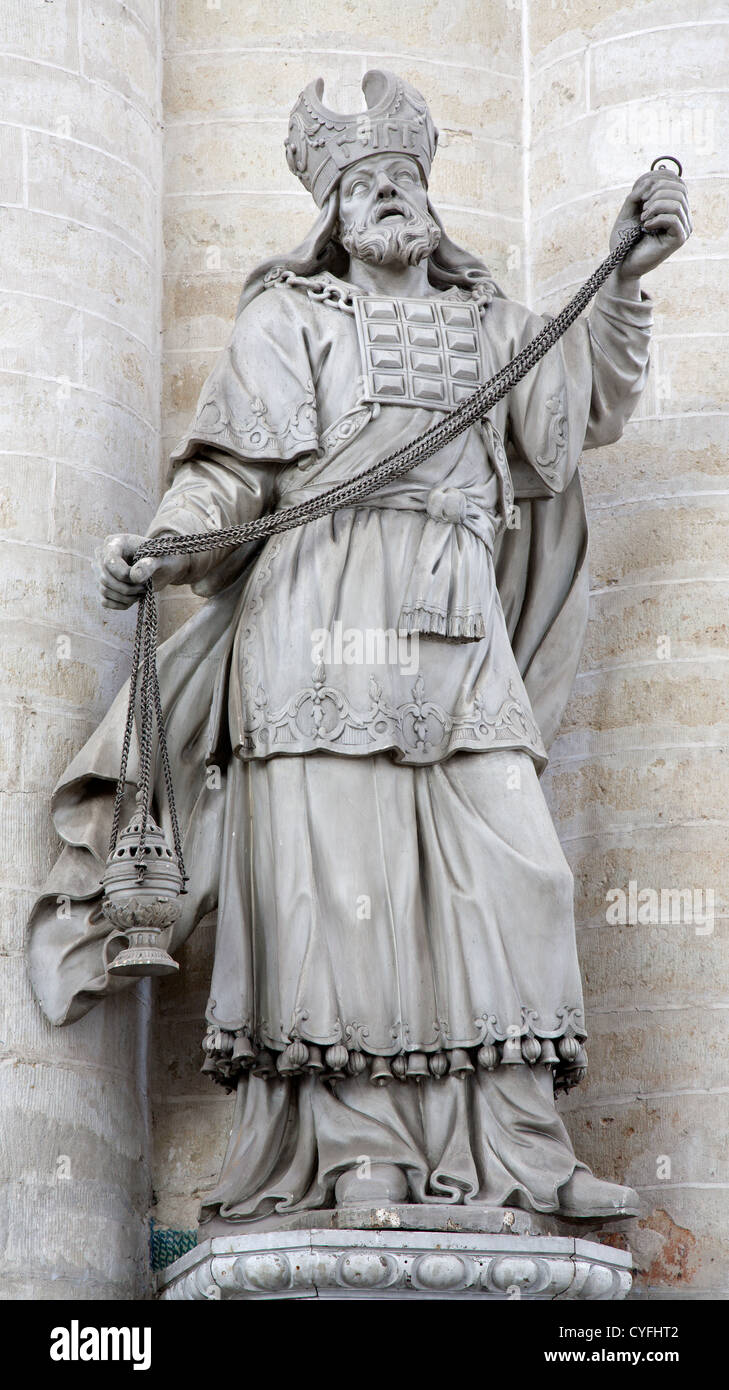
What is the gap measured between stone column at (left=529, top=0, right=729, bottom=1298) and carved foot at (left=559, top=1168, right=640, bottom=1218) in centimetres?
63

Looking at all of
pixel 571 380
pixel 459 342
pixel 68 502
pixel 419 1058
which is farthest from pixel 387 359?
pixel 419 1058

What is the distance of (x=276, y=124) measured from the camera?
6.23 meters

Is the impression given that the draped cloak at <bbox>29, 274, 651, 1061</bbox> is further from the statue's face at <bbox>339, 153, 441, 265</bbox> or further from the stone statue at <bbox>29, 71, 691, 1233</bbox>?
the statue's face at <bbox>339, 153, 441, 265</bbox>

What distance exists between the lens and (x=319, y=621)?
16.1 feet

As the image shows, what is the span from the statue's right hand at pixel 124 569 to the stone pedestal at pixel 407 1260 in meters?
1.15

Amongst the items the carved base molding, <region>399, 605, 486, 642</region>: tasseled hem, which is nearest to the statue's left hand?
<region>399, 605, 486, 642</region>: tasseled hem

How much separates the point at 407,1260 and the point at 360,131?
2.18 metres

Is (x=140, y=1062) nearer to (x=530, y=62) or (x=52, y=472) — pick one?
(x=52, y=472)

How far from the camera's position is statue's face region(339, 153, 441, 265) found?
16.9 feet

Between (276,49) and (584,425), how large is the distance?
1583 mm

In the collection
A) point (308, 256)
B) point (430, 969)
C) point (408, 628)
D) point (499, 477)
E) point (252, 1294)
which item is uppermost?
point (308, 256)

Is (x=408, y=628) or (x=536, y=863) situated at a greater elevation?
(x=408, y=628)

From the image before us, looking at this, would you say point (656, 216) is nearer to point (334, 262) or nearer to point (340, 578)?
point (334, 262)

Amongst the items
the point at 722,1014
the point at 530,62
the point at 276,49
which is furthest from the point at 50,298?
the point at 722,1014
